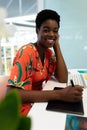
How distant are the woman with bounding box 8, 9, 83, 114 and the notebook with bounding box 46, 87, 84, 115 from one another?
0.06 feet

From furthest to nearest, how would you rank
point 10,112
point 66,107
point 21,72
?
point 21,72 → point 66,107 → point 10,112

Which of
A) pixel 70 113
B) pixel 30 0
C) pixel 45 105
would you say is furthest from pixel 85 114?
pixel 30 0

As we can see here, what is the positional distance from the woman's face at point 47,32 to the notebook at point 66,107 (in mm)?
486

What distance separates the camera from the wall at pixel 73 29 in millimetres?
2127

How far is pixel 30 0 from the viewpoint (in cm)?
220

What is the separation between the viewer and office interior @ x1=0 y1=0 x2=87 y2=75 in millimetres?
2135

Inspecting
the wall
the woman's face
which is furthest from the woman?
the wall

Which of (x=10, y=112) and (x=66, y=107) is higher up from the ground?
(x=10, y=112)

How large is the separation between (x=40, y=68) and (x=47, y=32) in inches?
9.3

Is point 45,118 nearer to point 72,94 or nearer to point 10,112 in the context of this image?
point 72,94

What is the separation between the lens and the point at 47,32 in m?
1.19

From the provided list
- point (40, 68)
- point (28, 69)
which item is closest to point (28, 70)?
point (28, 69)

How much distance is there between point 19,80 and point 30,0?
4.97 ft

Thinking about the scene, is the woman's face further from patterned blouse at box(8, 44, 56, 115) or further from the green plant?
the green plant
